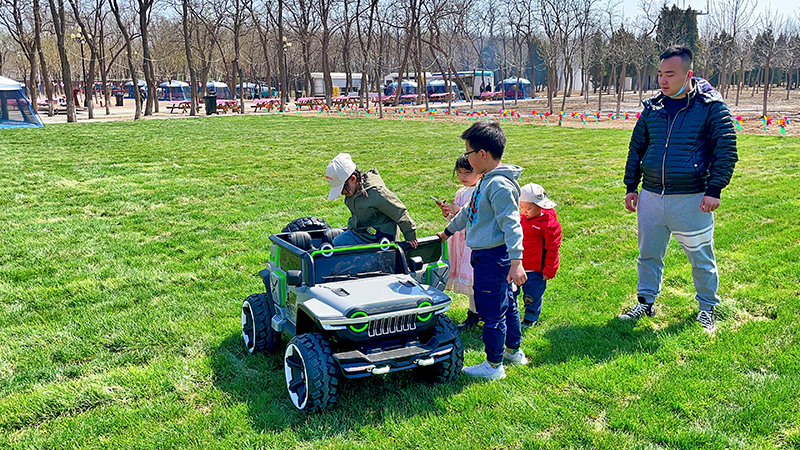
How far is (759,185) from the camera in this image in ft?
30.3

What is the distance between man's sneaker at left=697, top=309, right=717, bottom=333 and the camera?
169 inches

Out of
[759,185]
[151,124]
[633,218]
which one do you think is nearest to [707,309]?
[633,218]

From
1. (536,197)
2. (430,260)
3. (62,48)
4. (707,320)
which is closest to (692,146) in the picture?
(536,197)

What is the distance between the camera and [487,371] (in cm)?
365

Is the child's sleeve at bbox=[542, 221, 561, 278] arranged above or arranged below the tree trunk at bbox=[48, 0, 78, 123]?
below

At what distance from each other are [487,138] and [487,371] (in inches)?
52.2

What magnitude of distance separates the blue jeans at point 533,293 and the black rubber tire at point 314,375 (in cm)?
157

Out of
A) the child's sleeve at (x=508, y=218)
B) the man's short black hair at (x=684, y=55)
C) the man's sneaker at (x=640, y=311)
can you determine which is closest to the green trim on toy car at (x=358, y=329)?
the child's sleeve at (x=508, y=218)

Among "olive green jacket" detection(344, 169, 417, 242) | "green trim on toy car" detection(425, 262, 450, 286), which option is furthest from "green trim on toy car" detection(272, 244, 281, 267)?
"green trim on toy car" detection(425, 262, 450, 286)

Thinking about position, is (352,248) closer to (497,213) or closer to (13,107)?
(497,213)

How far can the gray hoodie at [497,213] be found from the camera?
11.1 feet

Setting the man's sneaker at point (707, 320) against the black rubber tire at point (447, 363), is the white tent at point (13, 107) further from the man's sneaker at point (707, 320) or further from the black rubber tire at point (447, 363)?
the man's sneaker at point (707, 320)

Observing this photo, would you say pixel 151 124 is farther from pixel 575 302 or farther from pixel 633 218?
pixel 575 302

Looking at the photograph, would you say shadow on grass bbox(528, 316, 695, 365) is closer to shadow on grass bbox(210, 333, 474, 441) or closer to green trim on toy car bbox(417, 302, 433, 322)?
shadow on grass bbox(210, 333, 474, 441)
